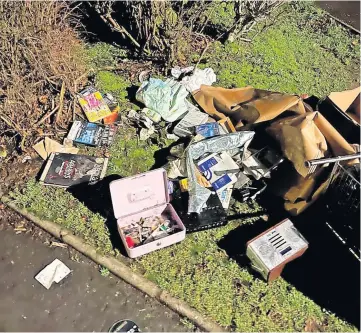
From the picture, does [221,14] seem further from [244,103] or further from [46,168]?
[46,168]

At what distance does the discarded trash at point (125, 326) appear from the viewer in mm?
4836

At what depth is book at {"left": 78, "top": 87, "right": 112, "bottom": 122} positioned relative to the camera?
6.27m

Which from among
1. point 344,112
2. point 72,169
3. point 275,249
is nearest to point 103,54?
point 72,169

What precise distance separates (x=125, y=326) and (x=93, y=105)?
9.26 ft

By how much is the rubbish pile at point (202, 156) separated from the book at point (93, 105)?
1 cm

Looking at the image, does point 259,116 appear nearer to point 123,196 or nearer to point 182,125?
point 182,125

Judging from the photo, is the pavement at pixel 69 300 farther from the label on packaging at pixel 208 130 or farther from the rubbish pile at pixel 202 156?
the label on packaging at pixel 208 130

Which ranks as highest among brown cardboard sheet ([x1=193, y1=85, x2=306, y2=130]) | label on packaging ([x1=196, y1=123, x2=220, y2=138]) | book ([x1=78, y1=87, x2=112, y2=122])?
→ brown cardboard sheet ([x1=193, y1=85, x2=306, y2=130])

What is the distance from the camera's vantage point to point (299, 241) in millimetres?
4867

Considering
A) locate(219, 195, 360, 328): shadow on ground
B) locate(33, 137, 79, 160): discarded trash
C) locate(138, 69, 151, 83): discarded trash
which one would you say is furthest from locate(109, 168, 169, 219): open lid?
locate(138, 69, 151, 83): discarded trash

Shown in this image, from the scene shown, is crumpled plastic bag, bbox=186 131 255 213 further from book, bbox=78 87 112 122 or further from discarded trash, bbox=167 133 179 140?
book, bbox=78 87 112 122

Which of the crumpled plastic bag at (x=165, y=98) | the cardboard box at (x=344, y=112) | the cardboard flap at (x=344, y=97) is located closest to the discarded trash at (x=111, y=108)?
the crumpled plastic bag at (x=165, y=98)

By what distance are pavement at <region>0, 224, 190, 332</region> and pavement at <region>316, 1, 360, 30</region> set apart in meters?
5.80

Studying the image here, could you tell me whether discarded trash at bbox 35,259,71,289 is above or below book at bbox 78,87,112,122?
below
